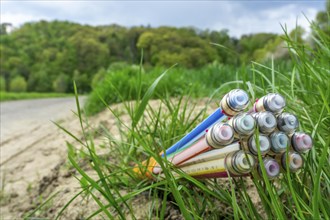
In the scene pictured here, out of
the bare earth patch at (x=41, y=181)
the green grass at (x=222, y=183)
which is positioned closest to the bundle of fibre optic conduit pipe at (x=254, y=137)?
the green grass at (x=222, y=183)

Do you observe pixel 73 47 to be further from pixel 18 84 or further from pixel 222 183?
pixel 222 183

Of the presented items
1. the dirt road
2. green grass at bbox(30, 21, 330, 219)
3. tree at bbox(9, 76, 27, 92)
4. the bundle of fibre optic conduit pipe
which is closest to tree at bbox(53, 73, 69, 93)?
tree at bbox(9, 76, 27, 92)

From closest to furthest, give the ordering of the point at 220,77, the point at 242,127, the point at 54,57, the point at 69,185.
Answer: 1. the point at 242,127
2. the point at 69,185
3. the point at 220,77
4. the point at 54,57

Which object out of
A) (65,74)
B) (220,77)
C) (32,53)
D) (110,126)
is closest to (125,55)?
(65,74)

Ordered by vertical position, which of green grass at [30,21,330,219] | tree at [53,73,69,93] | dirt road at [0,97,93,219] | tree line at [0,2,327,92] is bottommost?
tree at [53,73,69,93]

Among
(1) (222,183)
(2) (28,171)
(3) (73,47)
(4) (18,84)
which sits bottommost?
(4) (18,84)

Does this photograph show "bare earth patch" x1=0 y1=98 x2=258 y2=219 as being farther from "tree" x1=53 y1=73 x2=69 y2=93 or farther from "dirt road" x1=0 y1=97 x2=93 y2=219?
"tree" x1=53 y1=73 x2=69 y2=93

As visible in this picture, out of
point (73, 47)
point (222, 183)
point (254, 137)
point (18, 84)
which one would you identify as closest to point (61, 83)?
point (18, 84)

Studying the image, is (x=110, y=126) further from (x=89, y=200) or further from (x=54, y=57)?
(x=54, y=57)

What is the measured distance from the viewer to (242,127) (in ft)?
2.32

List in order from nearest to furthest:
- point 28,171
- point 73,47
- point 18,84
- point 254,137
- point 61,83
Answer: point 254,137 → point 28,171 → point 18,84 → point 61,83 → point 73,47

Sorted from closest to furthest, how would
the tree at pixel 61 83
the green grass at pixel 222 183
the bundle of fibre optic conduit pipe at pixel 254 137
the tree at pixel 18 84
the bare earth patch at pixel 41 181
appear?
the bundle of fibre optic conduit pipe at pixel 254 137
the green grass at pixel 222 183
the bare earth patch at pixel 41 181
the tree at pixel 18 84
the tree at pixel 61 83

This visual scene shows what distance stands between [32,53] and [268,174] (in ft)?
160

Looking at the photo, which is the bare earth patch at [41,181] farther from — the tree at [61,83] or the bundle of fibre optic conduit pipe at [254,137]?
the tree at [61,83]
